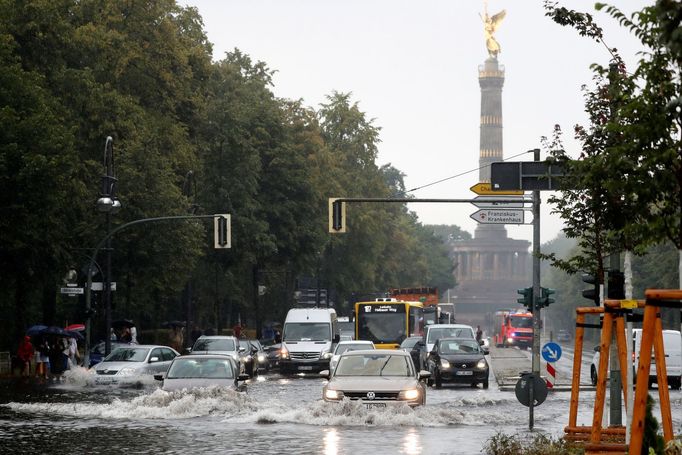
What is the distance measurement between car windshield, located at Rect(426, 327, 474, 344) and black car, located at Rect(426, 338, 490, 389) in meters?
4.45

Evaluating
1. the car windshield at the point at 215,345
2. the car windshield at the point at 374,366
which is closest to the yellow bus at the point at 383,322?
the car windshield at the point at 215,345

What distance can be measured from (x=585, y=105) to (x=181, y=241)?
35.6 metres

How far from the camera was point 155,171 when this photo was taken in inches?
2176

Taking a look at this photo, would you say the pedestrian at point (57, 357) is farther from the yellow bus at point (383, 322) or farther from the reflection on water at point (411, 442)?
the reflection on water at point (411, 442)

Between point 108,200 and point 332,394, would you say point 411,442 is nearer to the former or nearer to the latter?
point 332,394

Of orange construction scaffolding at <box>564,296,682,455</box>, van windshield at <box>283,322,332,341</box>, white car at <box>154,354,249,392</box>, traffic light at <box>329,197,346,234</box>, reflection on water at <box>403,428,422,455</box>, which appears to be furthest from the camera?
van windshield at <box>283,322,332,341</box>

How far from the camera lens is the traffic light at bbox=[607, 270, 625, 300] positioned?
18797mm

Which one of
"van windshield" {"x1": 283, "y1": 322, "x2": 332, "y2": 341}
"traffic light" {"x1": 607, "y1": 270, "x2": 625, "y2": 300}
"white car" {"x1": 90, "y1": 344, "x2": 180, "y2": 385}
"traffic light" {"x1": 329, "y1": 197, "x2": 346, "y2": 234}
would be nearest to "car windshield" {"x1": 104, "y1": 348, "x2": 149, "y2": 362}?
"white car" {"x1": 90, "y1": 344, "x2": 180, "y2": 385}

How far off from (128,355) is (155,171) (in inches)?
597

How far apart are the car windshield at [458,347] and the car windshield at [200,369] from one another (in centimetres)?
1538

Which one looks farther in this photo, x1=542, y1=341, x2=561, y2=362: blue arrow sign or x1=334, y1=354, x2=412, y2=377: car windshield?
x1=542, y1=341, x2=561, y2=362: blue arrow sign

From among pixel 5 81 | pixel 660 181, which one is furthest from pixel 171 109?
pixel 660 181

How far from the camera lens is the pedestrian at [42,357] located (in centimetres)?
4934

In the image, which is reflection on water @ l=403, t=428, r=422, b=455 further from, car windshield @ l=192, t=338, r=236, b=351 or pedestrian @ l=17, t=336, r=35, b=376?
pedestrian @ l=17, t=336, r=35, b=376
